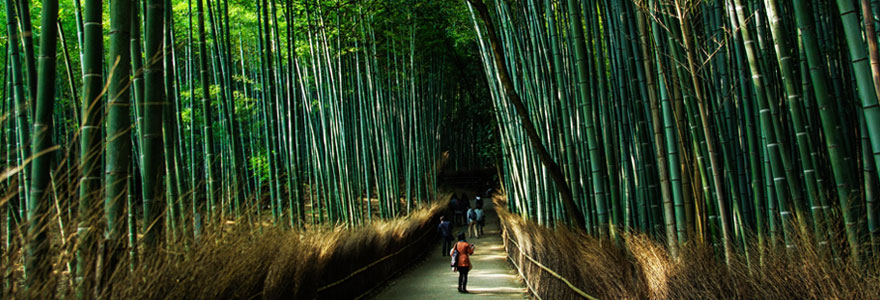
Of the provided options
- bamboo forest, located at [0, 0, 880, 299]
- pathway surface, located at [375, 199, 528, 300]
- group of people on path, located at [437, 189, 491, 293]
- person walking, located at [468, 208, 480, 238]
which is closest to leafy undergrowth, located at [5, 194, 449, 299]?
bamboo forest, located at [0, 0, 880, 299]

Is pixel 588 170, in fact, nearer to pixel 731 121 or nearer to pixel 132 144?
pixel 731 121

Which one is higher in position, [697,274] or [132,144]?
[132,144]

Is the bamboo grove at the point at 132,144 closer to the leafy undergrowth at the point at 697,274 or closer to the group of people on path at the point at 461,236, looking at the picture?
the group of people on path at the point at 461,236

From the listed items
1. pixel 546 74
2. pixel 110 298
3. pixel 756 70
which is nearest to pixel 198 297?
pixel 110 298

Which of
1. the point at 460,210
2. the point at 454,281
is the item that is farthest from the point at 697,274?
the point at 460,210

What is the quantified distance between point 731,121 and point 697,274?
3.31 ft

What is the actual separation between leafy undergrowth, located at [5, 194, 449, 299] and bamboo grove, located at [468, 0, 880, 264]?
1.79 m

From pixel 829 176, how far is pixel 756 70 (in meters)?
0.67

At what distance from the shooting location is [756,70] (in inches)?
95.7

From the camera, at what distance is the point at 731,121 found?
3.00 m

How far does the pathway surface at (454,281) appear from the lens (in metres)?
6.05

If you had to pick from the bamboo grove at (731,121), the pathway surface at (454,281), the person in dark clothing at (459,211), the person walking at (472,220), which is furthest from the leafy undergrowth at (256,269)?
the person in dark clothing at (459,211)

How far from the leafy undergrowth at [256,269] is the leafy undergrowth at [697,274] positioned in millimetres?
1579

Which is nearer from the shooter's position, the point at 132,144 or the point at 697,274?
the point at 697,274
